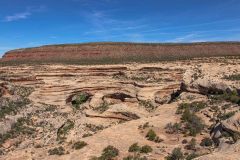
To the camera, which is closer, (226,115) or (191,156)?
(191,156)

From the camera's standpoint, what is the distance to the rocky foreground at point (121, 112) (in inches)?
752

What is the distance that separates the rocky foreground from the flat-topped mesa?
1108 inches

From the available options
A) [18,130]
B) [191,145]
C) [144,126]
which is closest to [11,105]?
[18,130]

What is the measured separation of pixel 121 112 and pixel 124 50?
46.7 metres

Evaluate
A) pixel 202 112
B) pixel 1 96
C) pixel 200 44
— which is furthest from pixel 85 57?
pixel 202 112

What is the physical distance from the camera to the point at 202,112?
24.4 m

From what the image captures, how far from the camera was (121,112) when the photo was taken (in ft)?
93.1

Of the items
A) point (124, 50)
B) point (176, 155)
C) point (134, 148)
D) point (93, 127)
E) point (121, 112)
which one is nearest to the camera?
point (176, 155)

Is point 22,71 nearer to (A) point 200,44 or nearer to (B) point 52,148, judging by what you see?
(B) point 52,148

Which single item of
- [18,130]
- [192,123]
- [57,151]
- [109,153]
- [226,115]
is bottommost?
[18,130]

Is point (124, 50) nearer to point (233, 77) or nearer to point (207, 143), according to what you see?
point (233, 77)

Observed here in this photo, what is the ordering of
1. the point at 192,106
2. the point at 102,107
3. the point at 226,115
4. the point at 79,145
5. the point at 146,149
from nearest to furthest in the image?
the point at 146,149
the point at 79,145
the point at 226,115
the point at 192,106
the point at 102,107

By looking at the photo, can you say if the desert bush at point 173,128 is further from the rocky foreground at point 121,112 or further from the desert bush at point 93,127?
the desert bush at point 93,127

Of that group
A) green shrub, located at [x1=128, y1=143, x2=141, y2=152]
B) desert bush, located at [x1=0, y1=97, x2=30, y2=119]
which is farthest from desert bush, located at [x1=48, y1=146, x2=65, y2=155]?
desert bush, located at [x1=0, y1=97, x2=30, y2=119]
